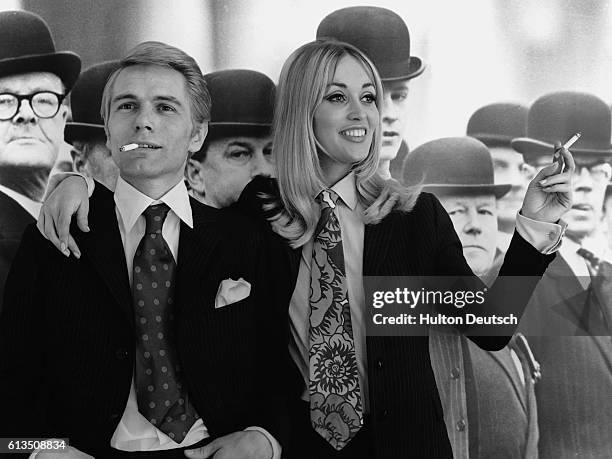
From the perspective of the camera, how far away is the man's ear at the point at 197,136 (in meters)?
2.14

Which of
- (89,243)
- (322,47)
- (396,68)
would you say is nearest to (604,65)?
(396,68)

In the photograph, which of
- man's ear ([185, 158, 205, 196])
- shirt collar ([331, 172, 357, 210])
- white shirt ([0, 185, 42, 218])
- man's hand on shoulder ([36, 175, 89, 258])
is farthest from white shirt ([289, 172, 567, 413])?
white shirt ([0, 185, 42, 218])

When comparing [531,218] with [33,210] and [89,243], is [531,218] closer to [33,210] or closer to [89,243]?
[89,243]

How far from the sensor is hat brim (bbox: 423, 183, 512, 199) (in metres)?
2.42

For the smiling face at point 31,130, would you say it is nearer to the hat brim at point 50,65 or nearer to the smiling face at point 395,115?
the hat brim at point 50,65

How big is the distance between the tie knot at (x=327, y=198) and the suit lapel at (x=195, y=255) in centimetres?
30

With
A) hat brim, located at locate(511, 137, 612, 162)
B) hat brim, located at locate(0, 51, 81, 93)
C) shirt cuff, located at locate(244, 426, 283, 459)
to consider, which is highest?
hat brim, located at locate(0, 51, 81, 93)

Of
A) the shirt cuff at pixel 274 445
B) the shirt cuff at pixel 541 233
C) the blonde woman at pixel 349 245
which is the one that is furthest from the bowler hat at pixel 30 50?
the shirt cuff at pixel 541 233

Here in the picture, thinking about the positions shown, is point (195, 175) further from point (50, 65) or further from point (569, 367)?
point (569, 367)

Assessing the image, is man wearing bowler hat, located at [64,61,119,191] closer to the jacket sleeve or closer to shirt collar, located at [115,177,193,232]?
shirt collar, located at [115,177,193,232]

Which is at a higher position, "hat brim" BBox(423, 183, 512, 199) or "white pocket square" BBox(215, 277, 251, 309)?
"hat brim" BBox(423, 183, 512, 199)

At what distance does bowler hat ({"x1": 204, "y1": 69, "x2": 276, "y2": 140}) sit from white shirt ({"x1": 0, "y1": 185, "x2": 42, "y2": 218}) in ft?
1.90

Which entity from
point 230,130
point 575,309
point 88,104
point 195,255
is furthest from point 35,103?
point 575,309

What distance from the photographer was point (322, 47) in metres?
2.18
